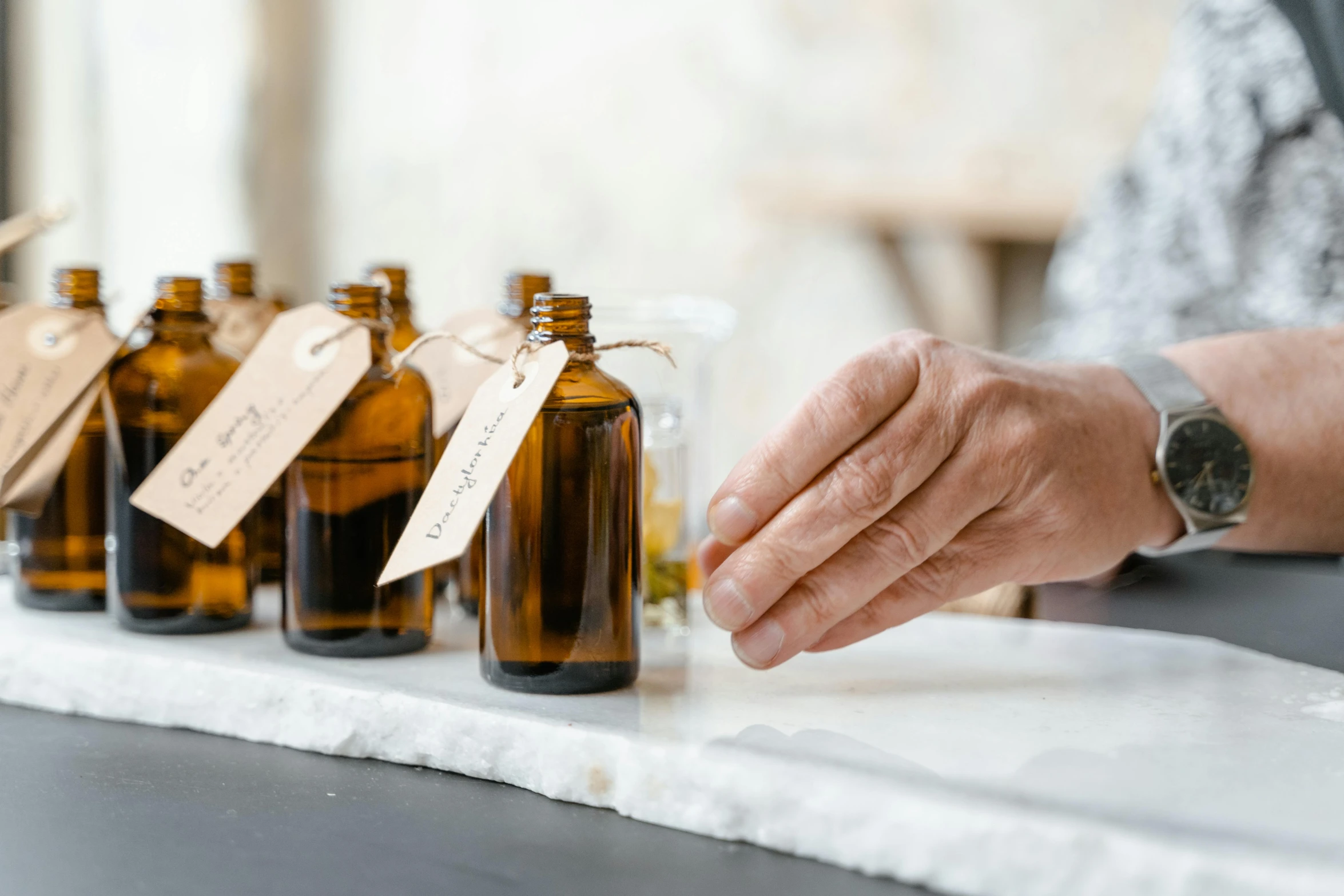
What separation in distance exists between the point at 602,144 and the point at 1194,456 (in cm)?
A: 237

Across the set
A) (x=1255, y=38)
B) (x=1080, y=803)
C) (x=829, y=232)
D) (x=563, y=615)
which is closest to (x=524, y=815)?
(x=563, y=615)

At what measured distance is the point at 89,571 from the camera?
3.31 ft

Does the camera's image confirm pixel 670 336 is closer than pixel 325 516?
No

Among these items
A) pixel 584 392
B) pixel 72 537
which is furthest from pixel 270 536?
pixel 584 392

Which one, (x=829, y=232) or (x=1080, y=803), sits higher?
(x=829, y=232)

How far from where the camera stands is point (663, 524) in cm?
103

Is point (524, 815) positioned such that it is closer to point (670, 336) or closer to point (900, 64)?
point (670, 336)

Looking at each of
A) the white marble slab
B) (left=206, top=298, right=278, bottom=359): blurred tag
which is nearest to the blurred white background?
(left=206, top=298, right=278, bottom=359): blurred tag

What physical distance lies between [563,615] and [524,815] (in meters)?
0.14

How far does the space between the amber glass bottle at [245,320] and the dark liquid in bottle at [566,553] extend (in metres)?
0.41

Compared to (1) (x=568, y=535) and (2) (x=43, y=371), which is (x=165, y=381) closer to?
(2) (x=43, y=371)

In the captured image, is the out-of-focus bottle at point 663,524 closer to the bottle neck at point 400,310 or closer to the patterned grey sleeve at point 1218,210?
the bottle neck at point 400,310

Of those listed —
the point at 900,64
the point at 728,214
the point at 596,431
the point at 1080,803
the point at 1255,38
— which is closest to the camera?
the point at 1080,803

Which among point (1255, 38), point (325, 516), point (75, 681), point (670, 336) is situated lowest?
point (75, 681)
